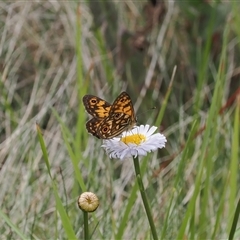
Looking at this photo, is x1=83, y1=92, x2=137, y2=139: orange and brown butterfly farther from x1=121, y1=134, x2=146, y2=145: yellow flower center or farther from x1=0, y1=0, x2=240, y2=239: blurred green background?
x1=0, y1=0, x2=240, y2=239: blurred green background

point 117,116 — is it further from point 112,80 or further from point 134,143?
point 112,80

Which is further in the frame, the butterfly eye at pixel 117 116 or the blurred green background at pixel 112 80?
the blurred green background at pixel 112 80

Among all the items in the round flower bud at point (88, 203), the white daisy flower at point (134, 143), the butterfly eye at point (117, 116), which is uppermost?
the butterfly eye at point (117, 116)

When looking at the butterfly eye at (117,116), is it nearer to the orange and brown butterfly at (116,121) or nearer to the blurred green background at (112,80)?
the orange and brown butterfly at (116,121)

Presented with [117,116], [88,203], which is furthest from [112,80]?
[88,203]

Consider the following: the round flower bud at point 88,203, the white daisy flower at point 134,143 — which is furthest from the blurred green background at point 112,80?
the round flower bud at point 88,203

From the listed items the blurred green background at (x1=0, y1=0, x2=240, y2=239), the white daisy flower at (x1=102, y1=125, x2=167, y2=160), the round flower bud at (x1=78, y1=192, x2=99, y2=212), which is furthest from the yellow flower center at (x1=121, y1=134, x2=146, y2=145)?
the blurred green background at (x1=0, y1=0, x2=240, y2=239)

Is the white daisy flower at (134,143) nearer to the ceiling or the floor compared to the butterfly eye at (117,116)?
nearer to the floor

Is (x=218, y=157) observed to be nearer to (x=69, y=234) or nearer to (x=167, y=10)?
(x=167, y=10)

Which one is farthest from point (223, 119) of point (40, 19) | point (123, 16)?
point (40, 19)
